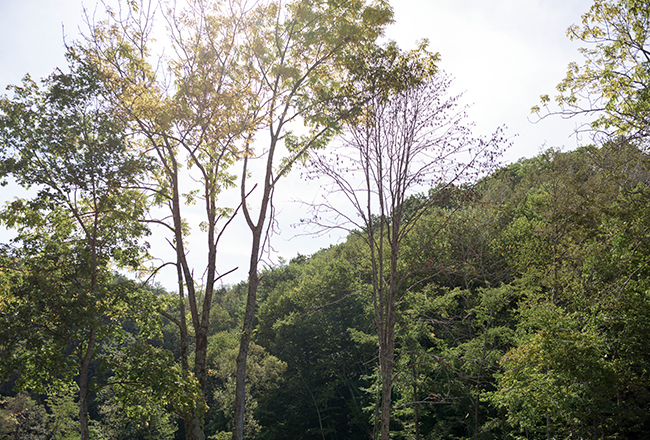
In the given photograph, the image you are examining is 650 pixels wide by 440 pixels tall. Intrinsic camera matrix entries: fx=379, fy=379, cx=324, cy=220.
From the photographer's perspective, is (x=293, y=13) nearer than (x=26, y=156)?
No

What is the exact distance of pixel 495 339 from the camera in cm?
1769

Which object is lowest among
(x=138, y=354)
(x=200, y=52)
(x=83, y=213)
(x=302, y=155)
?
(x=138, y=354)

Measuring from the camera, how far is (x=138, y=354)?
286 inches

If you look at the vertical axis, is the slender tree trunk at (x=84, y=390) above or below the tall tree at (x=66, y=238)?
below

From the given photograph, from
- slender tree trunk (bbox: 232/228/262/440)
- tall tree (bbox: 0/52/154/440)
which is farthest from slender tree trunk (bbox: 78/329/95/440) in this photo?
slender tree trunk (bbox: 232/228/262/440)

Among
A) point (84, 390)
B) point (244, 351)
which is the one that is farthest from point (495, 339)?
point (84, 390)

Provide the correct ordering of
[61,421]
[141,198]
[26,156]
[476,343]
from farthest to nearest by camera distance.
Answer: [61,421]
[476,343]
[141,198]
[26,156]

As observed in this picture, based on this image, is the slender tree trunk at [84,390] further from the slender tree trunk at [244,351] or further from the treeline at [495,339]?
the slender tree trunk at [244,351]

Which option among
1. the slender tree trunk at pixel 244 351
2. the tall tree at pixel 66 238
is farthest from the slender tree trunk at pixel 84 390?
the slender tree trunk at pixel 244 351

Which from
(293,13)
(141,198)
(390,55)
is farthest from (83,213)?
(390,55)

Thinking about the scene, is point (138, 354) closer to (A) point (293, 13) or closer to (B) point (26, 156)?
(B) point (26, 156)

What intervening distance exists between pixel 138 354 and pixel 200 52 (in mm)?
6292

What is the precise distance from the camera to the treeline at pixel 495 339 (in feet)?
30.0

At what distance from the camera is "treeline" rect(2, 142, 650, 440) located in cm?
914
